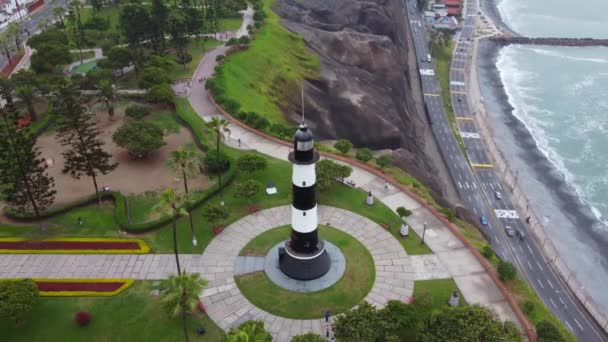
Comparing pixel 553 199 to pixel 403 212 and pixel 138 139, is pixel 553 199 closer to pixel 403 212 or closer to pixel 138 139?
pixel 403 212

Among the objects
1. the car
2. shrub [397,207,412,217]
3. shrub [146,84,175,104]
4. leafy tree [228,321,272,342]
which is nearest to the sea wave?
the car

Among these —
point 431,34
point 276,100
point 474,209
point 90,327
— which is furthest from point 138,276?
point 431,34

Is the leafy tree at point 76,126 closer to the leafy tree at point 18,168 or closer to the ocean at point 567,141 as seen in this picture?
the leafy tree at point 18,168

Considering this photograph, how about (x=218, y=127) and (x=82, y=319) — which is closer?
(x=82, y=319)

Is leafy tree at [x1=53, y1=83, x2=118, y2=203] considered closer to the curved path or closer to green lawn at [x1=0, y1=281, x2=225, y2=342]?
green lawn at [x1=0, y1=281, x2=225, y2=342]

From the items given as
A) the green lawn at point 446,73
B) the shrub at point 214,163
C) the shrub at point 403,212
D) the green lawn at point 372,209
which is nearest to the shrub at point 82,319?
the shrub at point 214,163

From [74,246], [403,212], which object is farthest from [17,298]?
[403,212]

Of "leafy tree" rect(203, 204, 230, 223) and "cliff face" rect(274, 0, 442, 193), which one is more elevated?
"leafy tree" rect(203, 204, 230, 223)
